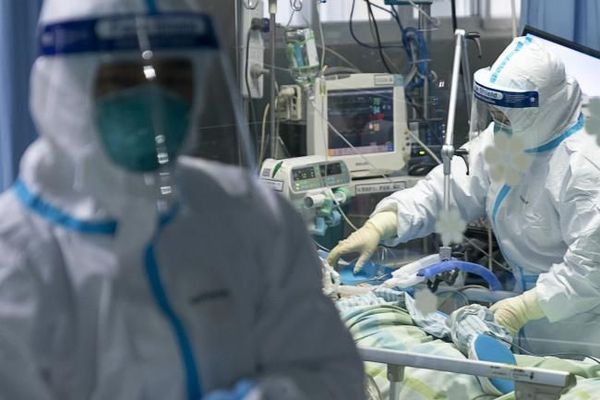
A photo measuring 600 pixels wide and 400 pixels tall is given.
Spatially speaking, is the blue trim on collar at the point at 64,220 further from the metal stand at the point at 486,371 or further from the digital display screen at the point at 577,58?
the digital display screen at the point at 577,58

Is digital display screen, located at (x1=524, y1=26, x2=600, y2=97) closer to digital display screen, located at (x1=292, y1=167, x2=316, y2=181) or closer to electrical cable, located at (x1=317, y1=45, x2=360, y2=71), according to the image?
electrical cable, located at (x1=317, y1=45, x2=360, y2=71)

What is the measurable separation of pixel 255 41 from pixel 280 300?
4.48ft

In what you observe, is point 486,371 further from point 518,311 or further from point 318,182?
point 318,182

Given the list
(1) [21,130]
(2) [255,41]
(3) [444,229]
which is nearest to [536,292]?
(3) [444,229]

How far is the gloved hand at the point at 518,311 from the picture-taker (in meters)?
1.84

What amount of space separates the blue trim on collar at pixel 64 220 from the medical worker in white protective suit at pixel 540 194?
118cm

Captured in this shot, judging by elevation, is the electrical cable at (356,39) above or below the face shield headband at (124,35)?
below

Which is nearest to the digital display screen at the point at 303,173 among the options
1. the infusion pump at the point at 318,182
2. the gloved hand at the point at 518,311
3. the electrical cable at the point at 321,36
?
the infusion pump at the point at 318,182

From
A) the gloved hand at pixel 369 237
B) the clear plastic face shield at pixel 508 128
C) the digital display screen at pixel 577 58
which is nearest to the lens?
the clear plastic face shield at pixel 508 128

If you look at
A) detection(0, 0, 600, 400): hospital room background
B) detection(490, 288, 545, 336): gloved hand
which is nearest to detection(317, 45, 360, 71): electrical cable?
detection(0, 0, 600, 400): hospital room background

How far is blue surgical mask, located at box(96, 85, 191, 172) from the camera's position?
785mm

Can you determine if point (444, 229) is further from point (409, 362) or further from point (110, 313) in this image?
point (110, 313)

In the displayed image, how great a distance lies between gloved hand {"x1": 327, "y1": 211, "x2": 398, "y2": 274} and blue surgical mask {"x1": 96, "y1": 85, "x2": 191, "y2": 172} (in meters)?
1.26

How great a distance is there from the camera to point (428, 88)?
2.30 m
